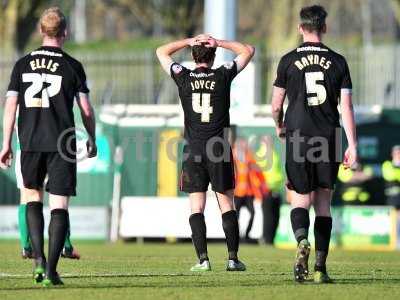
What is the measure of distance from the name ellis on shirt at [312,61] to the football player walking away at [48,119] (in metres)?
1.81

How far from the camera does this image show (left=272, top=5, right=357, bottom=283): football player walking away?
10.8m

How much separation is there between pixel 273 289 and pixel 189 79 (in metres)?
2.80

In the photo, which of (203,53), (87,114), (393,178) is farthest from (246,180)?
(87,114)

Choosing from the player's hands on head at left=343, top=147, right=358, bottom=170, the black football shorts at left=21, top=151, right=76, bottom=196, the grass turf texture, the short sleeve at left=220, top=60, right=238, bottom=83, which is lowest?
the grass turf texture

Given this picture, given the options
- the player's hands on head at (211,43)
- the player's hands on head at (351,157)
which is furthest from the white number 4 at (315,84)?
the player's hands on head at (211,43)

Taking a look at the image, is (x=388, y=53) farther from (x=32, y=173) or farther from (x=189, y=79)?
(x=32, y=173)

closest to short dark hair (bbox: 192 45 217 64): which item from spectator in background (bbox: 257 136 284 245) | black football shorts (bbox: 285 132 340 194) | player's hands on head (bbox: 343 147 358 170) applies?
black football shorts (bbox: 285 132 340 194)

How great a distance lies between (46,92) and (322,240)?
2.62 m

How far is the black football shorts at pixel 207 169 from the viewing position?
1218 centimetres

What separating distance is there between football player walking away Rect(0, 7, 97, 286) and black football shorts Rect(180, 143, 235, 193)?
1.94 meters

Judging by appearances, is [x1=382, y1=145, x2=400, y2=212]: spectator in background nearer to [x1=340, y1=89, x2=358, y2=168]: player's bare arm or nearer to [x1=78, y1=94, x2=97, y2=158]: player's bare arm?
[x1=340, y1=89, x2=358, y2=168]: player's bare arm

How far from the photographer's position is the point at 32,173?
10438 millimetres

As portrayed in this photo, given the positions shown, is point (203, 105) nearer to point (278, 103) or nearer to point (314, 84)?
point (278, 103)

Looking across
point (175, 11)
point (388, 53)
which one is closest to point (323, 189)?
point (388, 53)
